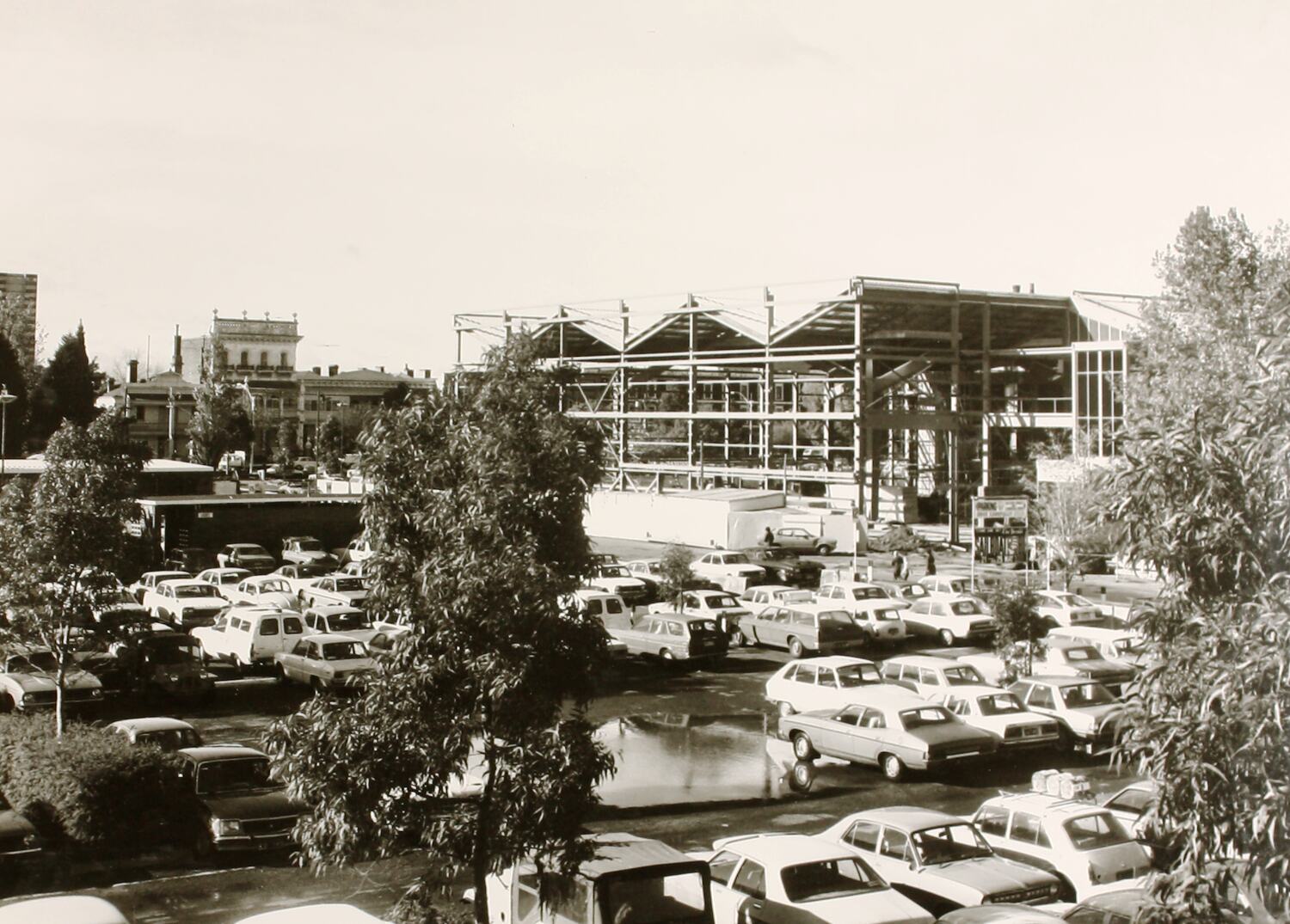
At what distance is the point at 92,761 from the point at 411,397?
29.4 ft

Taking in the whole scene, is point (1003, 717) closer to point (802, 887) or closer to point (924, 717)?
point (924, 717)

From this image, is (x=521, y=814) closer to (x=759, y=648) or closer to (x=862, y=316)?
(x=759, y=648)

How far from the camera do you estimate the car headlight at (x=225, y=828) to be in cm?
1522

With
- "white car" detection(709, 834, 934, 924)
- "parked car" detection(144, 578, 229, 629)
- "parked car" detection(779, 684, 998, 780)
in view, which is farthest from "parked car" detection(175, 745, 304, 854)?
"parked car" detection(144, 578, 229, 629)

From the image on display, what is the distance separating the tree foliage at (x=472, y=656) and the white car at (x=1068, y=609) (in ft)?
78.9

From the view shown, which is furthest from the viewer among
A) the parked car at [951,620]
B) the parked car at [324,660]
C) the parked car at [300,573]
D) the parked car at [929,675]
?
the parked car at [300,573]

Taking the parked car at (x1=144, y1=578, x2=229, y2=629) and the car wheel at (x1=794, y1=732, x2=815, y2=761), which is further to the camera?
the parked car at (x1=144, y1=578, x2=229, y2=629)

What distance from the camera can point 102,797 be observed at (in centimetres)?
1562

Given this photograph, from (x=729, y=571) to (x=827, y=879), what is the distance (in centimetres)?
2751

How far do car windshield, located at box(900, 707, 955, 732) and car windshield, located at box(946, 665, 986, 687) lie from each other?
314 centimetres

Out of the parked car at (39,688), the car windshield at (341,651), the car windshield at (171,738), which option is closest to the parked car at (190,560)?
the parked car at (39,688)

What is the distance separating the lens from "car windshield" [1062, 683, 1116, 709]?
21500 millimetres

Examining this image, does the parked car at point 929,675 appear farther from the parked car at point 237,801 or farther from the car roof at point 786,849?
the parked car at point 237,801

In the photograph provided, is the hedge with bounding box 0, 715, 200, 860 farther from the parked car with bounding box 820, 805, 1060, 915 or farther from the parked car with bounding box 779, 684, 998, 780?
the parked car with bounding box 779, 684, 998, 780
